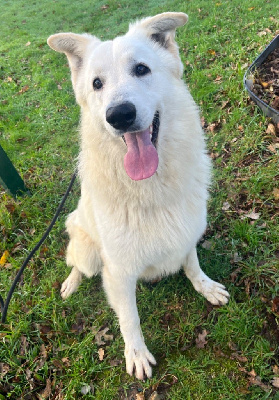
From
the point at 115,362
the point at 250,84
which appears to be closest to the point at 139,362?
the point at 115,362

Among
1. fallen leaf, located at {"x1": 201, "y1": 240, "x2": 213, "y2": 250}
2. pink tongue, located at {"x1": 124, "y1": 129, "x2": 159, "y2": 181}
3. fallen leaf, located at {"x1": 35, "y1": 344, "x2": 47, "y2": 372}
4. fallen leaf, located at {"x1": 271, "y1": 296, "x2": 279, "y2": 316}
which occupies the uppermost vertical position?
pink tongue, located at {"x1": 124, "y1": 129, "x2": 159, "y2": 181}

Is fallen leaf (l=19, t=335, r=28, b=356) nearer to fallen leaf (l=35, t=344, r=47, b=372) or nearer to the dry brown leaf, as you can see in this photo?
fallen leaf (l=35, t=344, r=47, b=372)

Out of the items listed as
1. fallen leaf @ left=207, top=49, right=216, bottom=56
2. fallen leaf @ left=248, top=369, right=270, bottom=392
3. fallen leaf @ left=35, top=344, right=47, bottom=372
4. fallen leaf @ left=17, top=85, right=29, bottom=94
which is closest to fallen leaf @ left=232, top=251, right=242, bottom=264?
fallen leaf @ left=248, top=369, right=270, bottom=392

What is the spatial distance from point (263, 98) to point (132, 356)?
3.63 m

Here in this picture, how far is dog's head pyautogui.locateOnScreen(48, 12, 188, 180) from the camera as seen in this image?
175 centimetres

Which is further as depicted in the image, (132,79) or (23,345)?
(23,345)

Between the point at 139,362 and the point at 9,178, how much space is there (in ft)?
9.39

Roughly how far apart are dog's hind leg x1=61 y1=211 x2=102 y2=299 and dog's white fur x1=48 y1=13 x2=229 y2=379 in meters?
0.46

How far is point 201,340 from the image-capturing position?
8.19 feet

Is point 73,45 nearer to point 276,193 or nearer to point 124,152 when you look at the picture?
point 124,152

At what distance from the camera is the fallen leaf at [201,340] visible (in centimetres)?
247

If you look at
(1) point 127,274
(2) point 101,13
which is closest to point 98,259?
(1) point 127,274

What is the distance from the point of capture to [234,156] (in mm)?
3775

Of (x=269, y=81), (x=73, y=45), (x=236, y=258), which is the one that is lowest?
(x=236, y=258)
